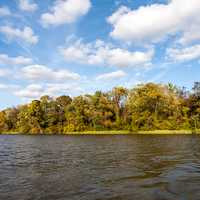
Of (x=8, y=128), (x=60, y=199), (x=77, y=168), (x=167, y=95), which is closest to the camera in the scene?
(x=60, y=199)

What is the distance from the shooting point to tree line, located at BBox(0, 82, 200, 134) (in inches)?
4210

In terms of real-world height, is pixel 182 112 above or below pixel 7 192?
above

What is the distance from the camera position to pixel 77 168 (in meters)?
20.7

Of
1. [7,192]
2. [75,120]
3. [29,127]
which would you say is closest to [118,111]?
[75,120]

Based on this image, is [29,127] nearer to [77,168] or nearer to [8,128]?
[8,128]

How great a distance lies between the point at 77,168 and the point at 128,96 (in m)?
95.9

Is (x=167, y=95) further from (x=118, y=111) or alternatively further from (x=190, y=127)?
(x=118, y=111)

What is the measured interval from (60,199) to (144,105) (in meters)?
100

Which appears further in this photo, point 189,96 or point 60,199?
point 189,96

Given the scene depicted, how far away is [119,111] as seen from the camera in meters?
121

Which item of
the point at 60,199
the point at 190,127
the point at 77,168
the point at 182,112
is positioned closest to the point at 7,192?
the point at 60,199

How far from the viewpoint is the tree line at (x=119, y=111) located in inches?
4210

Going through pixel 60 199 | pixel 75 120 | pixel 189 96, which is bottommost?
pixel 60 199

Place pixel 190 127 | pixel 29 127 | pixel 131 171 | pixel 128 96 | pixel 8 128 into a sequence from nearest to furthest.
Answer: pixel 131 171 < pixel 190 127 < pixel 128 96 < pixel 29 127 < pixel 8 128
